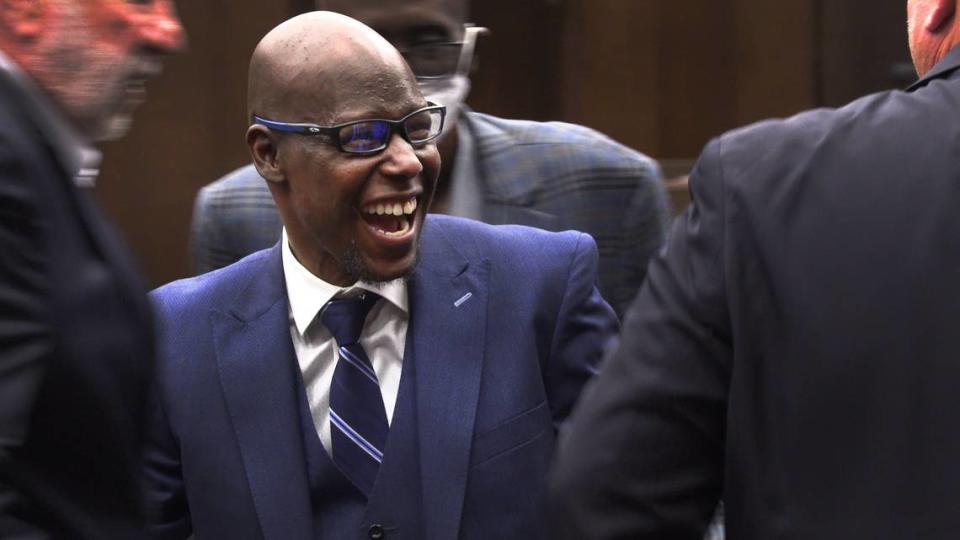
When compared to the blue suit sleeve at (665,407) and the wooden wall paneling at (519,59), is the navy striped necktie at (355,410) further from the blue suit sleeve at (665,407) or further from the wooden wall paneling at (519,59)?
the wooden wall paneling at (519,59)

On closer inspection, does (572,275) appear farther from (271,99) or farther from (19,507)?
(19,507)

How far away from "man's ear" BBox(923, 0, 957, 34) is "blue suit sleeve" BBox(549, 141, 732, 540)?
0.31m

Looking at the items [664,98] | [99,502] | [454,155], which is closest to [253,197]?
[454,155]

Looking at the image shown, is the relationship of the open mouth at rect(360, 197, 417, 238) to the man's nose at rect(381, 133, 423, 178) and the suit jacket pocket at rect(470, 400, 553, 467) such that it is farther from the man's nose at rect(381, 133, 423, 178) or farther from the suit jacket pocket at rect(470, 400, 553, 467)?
the suit jacket pocket at rect(470, 400, 553, 467)

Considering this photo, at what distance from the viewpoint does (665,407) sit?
6.72ft

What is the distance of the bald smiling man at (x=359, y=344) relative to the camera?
8.94 feet

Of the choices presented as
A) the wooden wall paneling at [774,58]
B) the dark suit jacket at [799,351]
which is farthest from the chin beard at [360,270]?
the wooden wall paneling at [774,58]

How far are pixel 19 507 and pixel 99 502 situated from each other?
0.14m

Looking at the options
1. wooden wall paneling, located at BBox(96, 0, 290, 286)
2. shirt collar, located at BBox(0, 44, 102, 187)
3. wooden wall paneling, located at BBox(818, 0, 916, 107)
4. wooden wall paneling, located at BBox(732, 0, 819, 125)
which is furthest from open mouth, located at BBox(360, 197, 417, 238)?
wooden wall paneling, located at BBox(818, 0, 916, 107)

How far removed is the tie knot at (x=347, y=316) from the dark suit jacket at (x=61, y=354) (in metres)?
0.58

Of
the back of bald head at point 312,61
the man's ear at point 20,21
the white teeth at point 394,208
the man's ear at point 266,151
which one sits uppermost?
the man's ear at point 20,21

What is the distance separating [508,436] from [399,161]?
491 mm

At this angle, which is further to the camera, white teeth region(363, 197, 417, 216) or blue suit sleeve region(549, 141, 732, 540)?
white teeth region(363, 197, 417, 216)

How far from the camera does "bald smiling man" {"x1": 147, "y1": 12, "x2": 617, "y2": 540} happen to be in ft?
8.94
